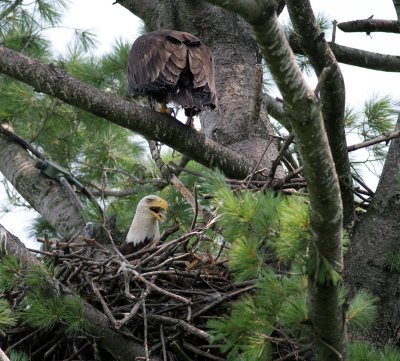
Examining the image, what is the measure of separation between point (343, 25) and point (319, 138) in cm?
244

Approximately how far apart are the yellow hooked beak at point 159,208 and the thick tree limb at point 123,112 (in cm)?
101

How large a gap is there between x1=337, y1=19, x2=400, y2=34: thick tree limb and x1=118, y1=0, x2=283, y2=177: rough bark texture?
0.61 m

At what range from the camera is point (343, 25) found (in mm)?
5266

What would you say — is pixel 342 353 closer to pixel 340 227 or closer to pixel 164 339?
pixel 340 227

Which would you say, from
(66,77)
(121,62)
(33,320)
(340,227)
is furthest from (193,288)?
(121,62)

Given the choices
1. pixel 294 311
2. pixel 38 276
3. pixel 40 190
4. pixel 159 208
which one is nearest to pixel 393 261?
pixel 294 311

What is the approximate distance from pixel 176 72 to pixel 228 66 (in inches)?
25.4

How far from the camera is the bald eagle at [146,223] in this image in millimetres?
6020

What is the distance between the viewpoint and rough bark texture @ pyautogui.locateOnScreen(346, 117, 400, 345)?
4320 mm

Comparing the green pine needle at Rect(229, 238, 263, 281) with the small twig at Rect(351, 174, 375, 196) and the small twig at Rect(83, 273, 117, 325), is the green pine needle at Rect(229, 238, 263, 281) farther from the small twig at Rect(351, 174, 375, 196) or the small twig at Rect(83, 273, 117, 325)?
the small twig at Rect(351, 174, 375, 196)

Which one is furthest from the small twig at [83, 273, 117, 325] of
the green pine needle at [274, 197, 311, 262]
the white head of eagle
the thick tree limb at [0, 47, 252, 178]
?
the white head of eagle

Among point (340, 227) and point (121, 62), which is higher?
point (121, 62)

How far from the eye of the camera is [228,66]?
237 inches

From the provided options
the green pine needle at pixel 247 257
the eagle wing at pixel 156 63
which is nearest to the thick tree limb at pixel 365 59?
the eagle wing at pixel 156 63
